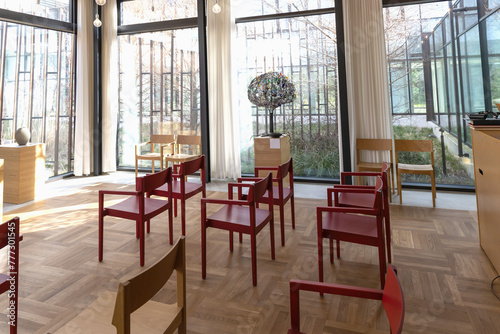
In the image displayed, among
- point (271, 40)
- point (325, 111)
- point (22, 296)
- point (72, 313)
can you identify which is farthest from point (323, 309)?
point (271, 40)

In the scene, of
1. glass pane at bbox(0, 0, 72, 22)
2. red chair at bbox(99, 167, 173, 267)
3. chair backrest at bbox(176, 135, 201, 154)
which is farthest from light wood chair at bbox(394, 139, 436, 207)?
glass pane at bbox(0, 0, 72, 22)

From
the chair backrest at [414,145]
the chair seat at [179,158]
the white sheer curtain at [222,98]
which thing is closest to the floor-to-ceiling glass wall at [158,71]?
the white sheer curtain at [222,98]

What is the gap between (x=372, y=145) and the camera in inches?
180

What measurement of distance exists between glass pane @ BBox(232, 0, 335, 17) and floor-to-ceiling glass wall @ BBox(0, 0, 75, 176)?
318 centimetres

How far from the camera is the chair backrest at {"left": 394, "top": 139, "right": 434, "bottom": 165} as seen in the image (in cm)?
419

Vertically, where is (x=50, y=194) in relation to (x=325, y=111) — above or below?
below

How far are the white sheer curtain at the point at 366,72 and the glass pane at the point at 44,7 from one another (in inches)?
195

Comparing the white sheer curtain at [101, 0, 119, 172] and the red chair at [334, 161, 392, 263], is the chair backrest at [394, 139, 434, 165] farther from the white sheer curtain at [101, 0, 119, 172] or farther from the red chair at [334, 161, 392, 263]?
the white sheer curtain at [101, 0, 119, 172]

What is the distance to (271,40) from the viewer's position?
17.5ft

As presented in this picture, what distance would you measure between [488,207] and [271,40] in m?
4.10

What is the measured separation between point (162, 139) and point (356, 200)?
4098 mm

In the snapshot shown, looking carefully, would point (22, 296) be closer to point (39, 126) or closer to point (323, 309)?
point (323, 309)

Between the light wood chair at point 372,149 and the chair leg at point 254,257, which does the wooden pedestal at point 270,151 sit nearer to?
the light wood chair at point 372,149

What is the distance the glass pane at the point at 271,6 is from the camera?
5.04m
